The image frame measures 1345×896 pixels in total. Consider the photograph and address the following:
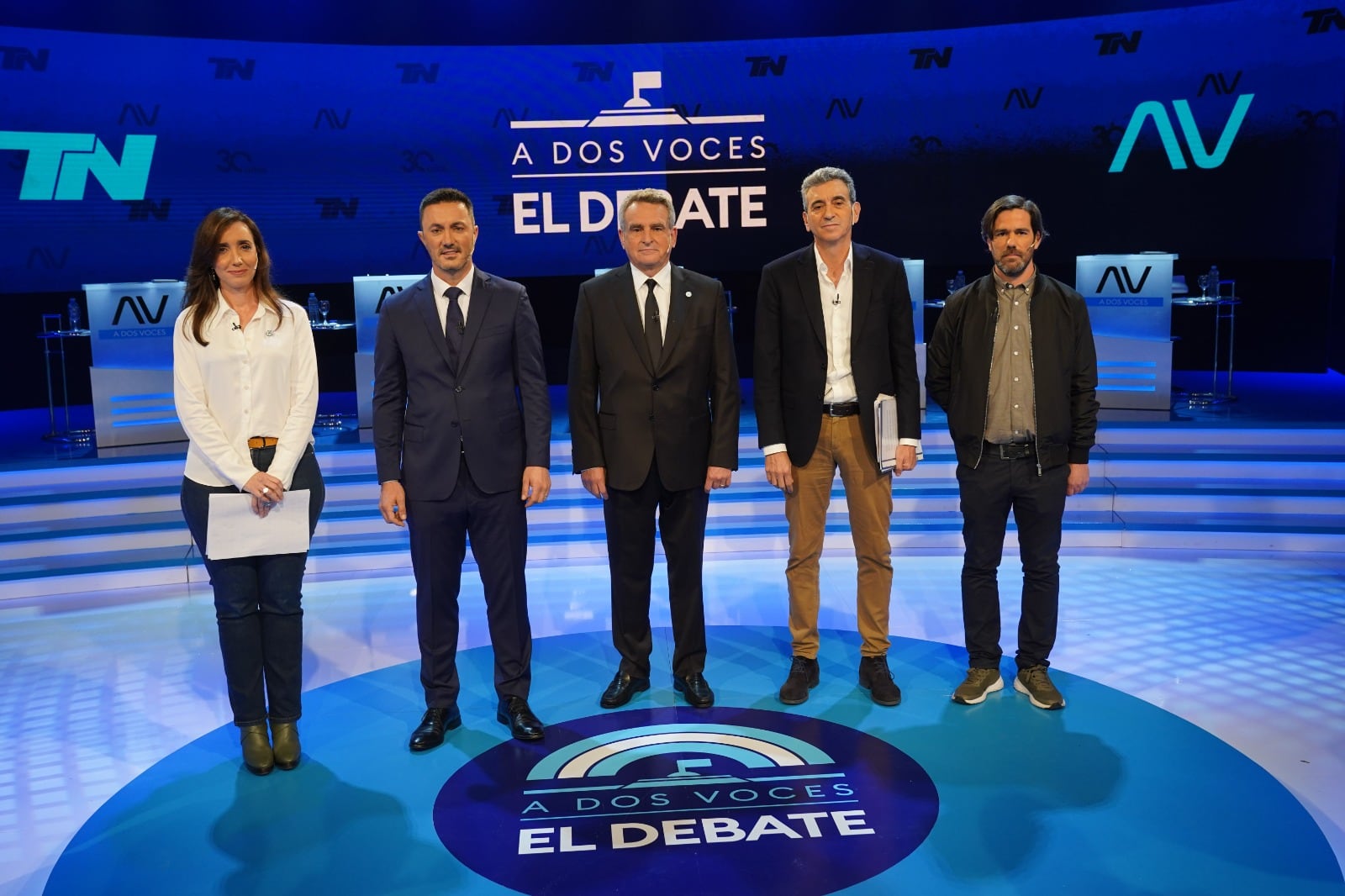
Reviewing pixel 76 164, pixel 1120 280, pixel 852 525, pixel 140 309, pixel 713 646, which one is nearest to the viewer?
pixel 852 525

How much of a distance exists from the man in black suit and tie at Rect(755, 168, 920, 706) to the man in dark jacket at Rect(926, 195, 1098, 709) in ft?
0.61

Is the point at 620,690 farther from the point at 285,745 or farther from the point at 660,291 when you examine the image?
the point at 660,291

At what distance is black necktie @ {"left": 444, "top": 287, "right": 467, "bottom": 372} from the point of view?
3.60m

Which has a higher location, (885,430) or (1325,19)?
(1325,19)

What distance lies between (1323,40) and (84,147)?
30.6 ft

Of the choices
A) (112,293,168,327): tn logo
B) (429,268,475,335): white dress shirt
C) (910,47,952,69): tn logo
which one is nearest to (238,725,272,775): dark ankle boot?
(429,268,475,335): white dress shirt

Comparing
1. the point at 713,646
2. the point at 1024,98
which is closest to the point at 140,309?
the point at 713,646

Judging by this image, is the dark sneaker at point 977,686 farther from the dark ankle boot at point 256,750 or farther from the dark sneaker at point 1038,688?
the dark ankle boot at point 256,750

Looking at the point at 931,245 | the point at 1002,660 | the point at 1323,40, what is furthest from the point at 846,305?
the point at 1323,40

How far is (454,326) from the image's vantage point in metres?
3.62

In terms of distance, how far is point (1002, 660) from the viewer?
171 inches

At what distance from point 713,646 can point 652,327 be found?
143cm

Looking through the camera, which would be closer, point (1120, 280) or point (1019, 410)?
point (1019, 410)

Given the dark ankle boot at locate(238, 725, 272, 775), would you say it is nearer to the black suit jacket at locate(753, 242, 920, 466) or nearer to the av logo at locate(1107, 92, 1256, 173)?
the black suit jacket at locate(753, 242, 920, 466)
